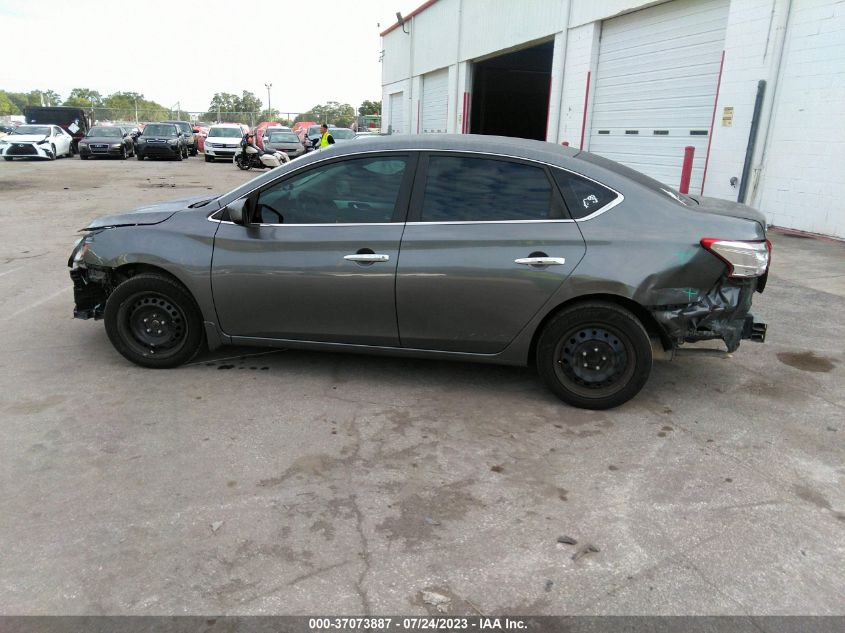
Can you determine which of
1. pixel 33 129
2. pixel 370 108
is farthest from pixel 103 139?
pixel 370 108

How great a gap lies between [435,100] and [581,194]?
25.6 m

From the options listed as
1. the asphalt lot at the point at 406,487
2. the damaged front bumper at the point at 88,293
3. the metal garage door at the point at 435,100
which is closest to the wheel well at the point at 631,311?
the asphalt lot at the point at 406,487

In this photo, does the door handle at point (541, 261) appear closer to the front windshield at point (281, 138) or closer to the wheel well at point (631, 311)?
the wheel well at point (631, 311)

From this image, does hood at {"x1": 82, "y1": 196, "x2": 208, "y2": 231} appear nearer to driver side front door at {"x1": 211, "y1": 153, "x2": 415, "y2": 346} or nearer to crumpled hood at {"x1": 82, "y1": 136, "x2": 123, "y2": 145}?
driver side front door at {"x1": 211, "y1": 153, "x2": 415, "y2": 346}

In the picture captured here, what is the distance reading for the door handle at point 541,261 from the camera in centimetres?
380

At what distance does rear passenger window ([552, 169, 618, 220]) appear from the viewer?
152 inches

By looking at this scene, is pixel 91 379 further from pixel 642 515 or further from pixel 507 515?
pixel 642 515

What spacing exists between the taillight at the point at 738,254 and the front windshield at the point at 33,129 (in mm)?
29849

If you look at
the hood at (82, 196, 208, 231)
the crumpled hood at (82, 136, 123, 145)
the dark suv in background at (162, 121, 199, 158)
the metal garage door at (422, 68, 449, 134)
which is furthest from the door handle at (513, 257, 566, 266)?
the dark suv in background at (162, 121, 199, 158)

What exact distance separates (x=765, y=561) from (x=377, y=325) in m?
2.51

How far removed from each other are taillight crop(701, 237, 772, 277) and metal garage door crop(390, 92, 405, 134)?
3072 centimetres

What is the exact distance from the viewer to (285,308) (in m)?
4.22

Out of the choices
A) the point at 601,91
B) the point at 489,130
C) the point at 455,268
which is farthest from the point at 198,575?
the point at 489,130

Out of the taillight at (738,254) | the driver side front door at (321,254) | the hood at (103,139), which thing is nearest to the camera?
the taillight at (738,254)
